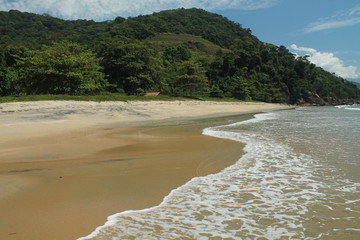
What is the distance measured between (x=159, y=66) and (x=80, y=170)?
32196 mm

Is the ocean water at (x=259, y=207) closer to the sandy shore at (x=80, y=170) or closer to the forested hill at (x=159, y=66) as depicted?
the sandy shore at (x=80, y=170)

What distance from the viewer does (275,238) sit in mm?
3166

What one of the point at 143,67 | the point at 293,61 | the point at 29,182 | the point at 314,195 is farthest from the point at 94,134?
the point at 293,61

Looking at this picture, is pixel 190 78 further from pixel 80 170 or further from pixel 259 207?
pixel 259 207

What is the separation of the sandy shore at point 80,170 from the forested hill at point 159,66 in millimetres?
13956

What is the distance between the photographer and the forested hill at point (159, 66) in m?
24.6

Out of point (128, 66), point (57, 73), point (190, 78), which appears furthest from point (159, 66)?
point (57, 73)

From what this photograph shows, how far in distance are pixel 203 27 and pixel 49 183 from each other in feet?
562

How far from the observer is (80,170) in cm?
584

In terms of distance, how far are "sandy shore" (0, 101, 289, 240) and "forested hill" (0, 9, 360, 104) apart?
14.0m

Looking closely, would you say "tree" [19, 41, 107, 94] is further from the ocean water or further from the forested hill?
the ocean water

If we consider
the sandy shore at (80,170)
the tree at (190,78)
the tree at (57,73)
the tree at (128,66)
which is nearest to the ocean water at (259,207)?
the sandy shore at (80,170)

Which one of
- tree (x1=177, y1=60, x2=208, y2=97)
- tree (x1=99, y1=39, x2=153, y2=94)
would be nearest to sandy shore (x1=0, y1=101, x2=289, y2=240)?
tree (x1=99, y1=39, x2=153, y2=94)

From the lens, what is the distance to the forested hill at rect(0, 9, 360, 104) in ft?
80.8
